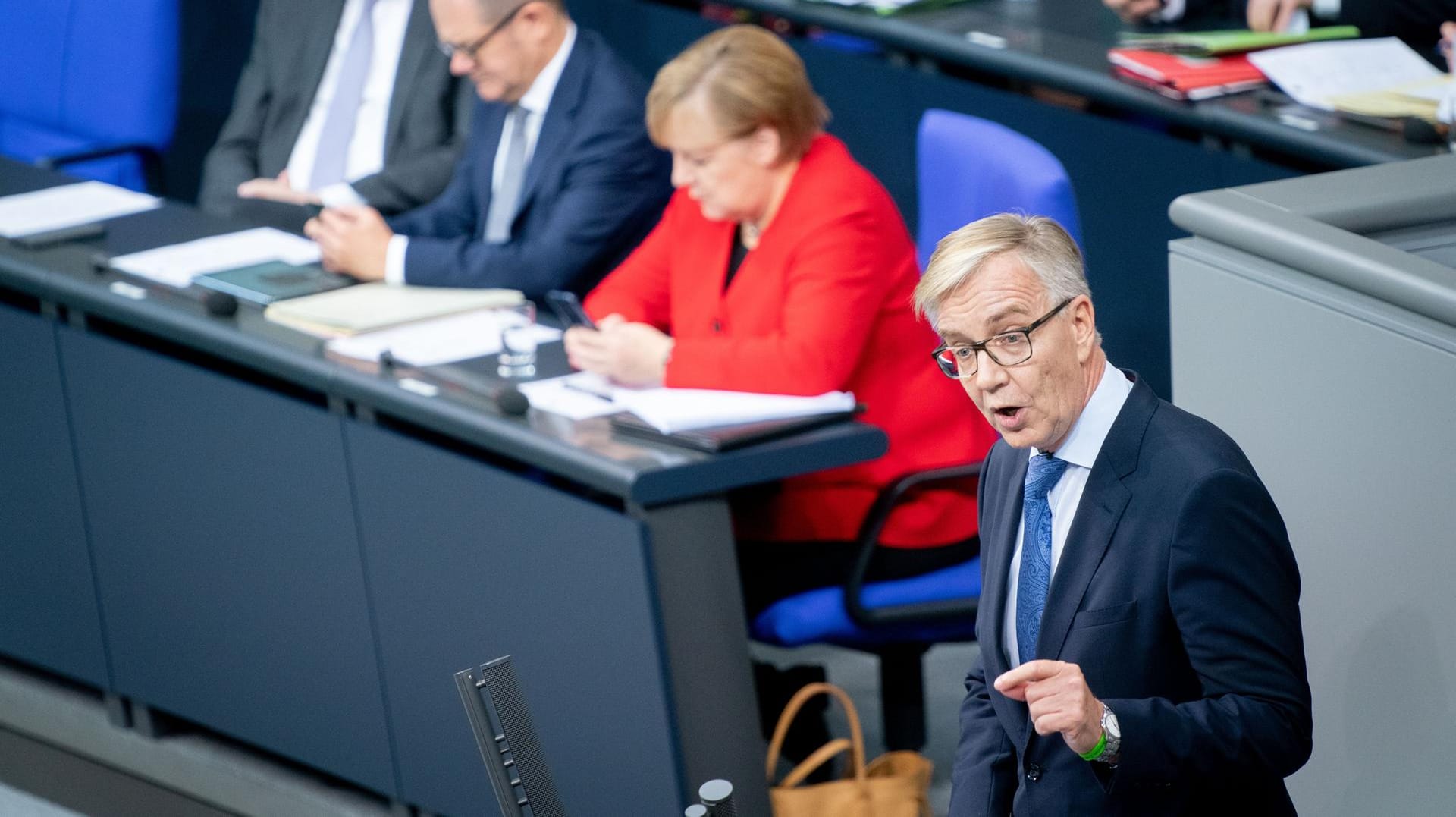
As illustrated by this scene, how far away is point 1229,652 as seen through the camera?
1.72m

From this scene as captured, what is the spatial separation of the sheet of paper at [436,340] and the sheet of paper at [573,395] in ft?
0.56

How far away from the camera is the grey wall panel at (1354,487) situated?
78.1 inches

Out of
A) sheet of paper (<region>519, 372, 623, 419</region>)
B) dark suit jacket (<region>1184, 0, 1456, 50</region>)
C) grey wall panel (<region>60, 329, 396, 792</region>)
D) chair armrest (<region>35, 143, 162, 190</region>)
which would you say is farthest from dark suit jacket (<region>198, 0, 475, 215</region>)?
dark suit jacket (<region>1184, 0, 1456, 50</region>)

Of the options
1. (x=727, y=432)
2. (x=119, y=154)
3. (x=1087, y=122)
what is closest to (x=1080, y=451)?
(x=727, y=432)

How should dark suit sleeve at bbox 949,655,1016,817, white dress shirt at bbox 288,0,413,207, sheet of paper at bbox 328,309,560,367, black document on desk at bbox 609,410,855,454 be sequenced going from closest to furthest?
dark suit sleeve at bbox 949,655,1016,817 → black document on desk at bbox 609,410,855,454 → sheet of paper at bbox 328,309,560,367 → white dress shirt at bbox 288,0,413,207

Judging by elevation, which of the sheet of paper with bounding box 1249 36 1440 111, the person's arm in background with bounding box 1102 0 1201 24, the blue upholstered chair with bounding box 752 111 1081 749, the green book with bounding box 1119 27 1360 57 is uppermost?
the person's arm in background with bounding box 1102 0 1201 24

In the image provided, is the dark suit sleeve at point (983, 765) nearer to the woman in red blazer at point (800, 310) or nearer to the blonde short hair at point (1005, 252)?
the blonde short hair at point (1005, 252)

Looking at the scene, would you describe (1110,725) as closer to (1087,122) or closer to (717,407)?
(717,407)

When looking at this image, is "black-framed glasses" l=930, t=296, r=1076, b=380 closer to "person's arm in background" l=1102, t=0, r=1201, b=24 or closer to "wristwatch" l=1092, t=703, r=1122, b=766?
"wristwatch" l=1092, t=703, r=1122, b=766

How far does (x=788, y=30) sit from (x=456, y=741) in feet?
7.59

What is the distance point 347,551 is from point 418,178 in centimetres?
130

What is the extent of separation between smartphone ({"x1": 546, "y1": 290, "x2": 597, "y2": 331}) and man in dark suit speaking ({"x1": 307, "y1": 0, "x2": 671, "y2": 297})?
27 cm

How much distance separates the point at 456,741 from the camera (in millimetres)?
2967

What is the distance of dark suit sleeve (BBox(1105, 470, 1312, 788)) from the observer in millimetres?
1708
